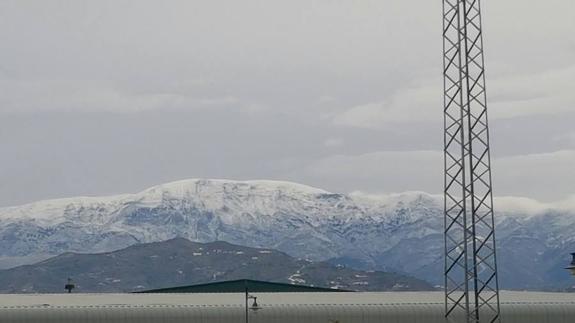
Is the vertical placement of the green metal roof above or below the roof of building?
above

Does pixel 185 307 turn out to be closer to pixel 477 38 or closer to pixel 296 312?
pixel 296 312

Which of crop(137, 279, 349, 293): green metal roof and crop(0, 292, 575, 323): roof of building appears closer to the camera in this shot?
crop(0, 292, 575, 323): roof of building

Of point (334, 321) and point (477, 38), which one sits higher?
point (477, 38)

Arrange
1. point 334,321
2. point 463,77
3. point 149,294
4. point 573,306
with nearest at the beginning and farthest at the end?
point 463,77 → point 334,321 → point 573,306 → point 149,294

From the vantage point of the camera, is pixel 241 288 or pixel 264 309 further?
pixel 241 288

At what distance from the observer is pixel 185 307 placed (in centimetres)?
10650

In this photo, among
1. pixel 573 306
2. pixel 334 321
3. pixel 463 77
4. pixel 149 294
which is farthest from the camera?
pixel 149 294

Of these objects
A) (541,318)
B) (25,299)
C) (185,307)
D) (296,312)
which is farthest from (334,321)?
(25,299)

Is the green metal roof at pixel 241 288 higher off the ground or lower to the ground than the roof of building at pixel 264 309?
higher

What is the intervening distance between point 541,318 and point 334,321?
21.7 meters

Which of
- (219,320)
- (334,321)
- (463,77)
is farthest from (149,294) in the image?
(463,77)

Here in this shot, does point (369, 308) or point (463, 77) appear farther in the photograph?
point (369, 308)

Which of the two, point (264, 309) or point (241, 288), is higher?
point (241, 288)

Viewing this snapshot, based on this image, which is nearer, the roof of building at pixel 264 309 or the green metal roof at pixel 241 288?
the roof of building at pixel 264 309
